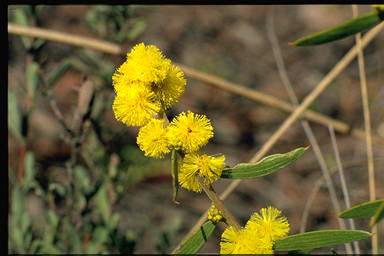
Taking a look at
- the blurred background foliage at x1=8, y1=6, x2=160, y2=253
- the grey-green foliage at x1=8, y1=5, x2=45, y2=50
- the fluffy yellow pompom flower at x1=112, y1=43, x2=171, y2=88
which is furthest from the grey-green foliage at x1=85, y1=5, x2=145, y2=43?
the fluffy yellow pompom flower at x1=112, y1=43, x2=171, y2=88

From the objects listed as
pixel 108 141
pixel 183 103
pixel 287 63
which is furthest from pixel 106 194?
pixel 287 63

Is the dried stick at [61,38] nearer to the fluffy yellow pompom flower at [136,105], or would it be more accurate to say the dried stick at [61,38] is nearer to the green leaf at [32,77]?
the green leaf at [32,77]

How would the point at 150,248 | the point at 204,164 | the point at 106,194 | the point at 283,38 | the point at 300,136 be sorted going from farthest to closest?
the point at 283,38 → the point at 300,136 → the point at 150,248 → the point at 106,194 → the point at 204,164

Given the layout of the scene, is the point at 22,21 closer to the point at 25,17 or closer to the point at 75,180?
the point at 25,17

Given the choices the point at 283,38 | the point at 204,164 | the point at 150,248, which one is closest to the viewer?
the point at 204,164

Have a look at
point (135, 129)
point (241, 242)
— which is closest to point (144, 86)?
point (241, 242)

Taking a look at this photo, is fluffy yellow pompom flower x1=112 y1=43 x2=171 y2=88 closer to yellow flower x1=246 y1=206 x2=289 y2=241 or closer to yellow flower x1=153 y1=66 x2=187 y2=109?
yellow flower x1=153 y1=66 x2=187 y2=109

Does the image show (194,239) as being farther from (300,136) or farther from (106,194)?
(300,136)
